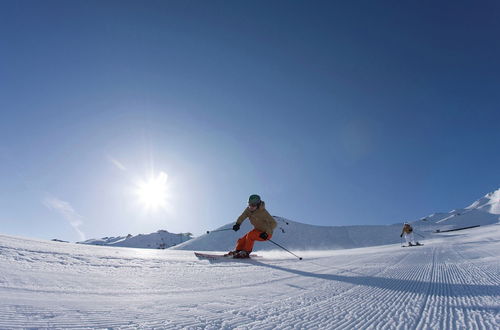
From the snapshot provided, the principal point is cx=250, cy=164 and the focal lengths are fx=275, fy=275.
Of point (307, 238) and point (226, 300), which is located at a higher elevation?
point (307, 238)

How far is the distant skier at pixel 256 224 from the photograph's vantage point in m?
7.39

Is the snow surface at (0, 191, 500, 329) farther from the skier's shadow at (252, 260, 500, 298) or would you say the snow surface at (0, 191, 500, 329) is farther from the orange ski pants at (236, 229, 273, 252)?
the orange ski pants at (236, 229, 273, 252)

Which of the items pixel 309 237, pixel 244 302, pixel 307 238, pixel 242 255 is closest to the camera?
pixel 244 302

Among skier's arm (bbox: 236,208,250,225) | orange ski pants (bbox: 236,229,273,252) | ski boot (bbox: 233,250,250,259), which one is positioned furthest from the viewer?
skier's arm (bbox: 236,208,250,225)

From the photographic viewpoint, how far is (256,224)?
304 inches

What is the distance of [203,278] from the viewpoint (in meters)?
3.28

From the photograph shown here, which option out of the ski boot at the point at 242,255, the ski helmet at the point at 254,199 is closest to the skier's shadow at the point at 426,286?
the ski boot at the point at 242,255

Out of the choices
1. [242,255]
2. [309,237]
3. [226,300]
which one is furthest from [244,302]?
[309,237]

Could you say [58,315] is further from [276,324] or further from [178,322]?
[276,324]

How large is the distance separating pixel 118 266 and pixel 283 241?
87.2 feet

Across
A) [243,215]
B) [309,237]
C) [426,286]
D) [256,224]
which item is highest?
[309,237]

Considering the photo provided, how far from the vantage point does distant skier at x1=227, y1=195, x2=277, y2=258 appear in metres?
7.39

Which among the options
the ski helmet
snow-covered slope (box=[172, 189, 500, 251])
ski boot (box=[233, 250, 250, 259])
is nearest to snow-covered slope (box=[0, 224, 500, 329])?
ski boot (box=[233, 250, 250, 259])

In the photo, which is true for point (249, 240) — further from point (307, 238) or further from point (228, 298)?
point (307, 238)
